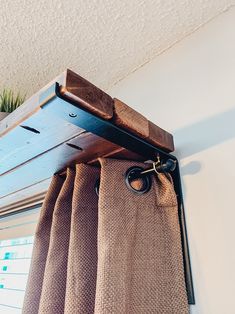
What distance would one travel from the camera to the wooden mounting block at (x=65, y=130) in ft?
1.31

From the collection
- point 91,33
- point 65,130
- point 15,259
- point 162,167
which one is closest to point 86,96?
point 65,130

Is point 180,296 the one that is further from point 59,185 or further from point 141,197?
point 59,185

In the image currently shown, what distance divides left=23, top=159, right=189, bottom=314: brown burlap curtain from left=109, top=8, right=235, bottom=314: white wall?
49mm

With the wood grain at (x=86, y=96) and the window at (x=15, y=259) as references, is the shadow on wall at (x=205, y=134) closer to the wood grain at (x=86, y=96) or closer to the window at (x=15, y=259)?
the wood grain at (x=86, y=96)

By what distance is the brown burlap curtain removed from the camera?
44cm

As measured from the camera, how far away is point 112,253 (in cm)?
44

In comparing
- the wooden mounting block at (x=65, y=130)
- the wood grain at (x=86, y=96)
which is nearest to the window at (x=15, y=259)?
the wooden mounting block at (x=65, y=130)

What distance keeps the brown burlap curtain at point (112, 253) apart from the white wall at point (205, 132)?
5cm

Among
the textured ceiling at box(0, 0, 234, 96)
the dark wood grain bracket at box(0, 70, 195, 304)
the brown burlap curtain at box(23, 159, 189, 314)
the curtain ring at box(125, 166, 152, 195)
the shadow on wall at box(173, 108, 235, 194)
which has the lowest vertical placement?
the brown burlap curtain at box(23, 159, 189, 314)

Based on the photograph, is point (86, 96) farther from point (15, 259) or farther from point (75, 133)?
point (15, 259)

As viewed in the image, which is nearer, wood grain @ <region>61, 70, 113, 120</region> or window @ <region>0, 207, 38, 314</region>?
wood grain @ <region>61, 70, 113, 120</region>

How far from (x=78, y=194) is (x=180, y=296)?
0.99 feet

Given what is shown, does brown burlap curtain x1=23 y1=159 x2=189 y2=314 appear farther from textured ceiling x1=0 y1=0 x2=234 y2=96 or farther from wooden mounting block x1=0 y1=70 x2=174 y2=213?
textured ceiling x1=0 y1=0 x2=234 y2=96

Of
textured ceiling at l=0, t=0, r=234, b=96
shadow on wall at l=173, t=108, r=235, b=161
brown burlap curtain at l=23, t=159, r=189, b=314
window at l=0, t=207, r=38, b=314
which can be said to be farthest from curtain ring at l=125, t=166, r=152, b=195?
window at l=0, t=207, r=38, b=314
